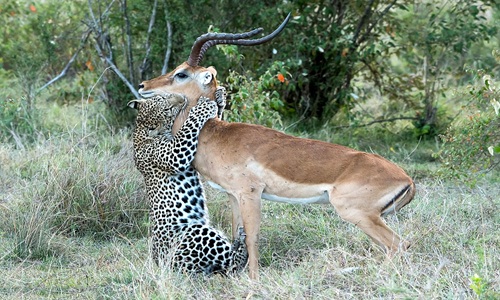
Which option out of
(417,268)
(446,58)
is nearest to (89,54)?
(446,58)

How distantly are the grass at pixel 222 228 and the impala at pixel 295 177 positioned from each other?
10.8 inches

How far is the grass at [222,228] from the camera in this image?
5.09 meters

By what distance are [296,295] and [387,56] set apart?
6901 mm

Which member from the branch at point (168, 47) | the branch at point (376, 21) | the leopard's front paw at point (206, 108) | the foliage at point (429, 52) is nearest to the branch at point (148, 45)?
the branch at point (168, 47)

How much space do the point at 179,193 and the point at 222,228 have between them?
942 millimetres

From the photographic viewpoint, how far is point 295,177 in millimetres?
5824

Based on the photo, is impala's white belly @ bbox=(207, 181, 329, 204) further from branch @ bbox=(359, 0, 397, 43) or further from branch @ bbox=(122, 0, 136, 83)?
branch @ bbox=(359, 0, 397, 43)

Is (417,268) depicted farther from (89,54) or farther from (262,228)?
(89,54)

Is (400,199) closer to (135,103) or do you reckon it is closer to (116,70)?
(135,103)

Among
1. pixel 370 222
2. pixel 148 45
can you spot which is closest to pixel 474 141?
pixel 370 222

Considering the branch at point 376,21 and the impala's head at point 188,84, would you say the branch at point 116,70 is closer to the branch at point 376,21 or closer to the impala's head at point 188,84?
the branch at point 376,21

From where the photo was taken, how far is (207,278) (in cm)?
584

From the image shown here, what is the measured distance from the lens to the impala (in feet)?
18.3

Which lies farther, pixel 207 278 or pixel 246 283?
pixel 207 278
